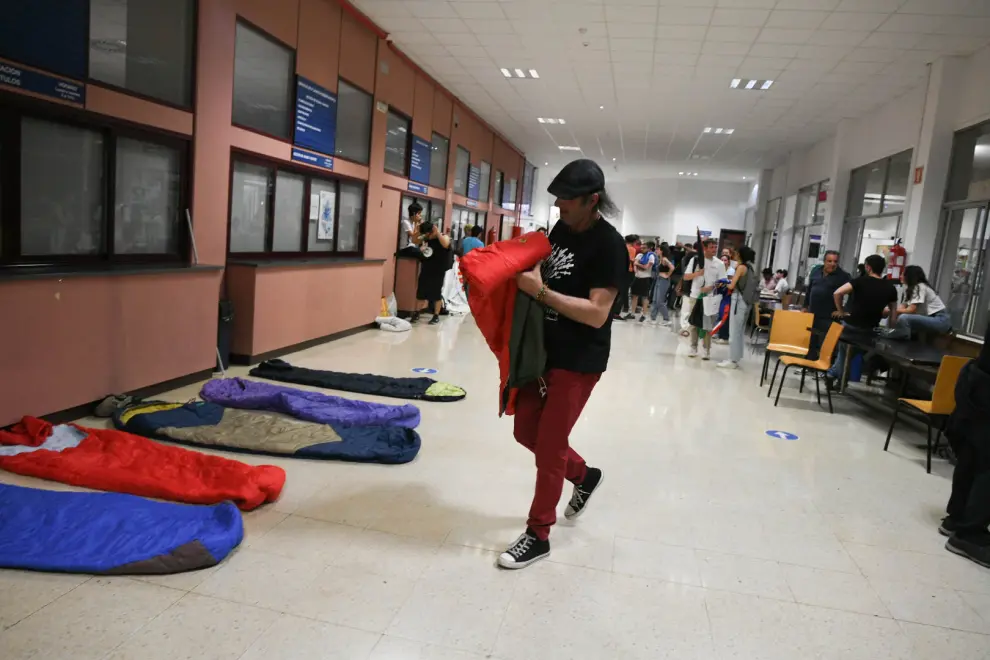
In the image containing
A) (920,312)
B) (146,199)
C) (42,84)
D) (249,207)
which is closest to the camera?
(42,84)

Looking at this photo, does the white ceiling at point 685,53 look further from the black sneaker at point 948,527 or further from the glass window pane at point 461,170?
the black sneaker at point 948,527

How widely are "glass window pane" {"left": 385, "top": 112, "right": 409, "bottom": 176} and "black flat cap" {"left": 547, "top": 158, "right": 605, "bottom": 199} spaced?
6.79m

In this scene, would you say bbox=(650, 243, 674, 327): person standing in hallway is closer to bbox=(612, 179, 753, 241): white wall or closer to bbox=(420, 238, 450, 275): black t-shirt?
bbox=(420, 238, 450, 275): black t-shirt

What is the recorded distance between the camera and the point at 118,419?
3.74 meters

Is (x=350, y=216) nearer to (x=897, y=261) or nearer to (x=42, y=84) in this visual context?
(x=42, y=84)

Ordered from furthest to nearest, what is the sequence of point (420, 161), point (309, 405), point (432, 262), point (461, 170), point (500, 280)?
point (461, 170) → point (420, 161) → point (432, 262) → point (309, 405) → point (500, 280)

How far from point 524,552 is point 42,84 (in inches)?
144

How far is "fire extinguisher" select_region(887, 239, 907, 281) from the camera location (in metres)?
7.88

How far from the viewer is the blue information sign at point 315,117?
6483mm

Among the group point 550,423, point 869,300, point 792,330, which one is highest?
point 869,300

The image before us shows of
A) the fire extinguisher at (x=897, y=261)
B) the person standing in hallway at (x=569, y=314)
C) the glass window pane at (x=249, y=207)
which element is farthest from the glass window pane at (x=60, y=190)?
the fire extinguisher at (x=897, y=261)

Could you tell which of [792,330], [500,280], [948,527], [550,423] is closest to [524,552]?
[550,423]

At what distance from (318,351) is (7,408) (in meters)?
3.39

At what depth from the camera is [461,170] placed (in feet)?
41.1
